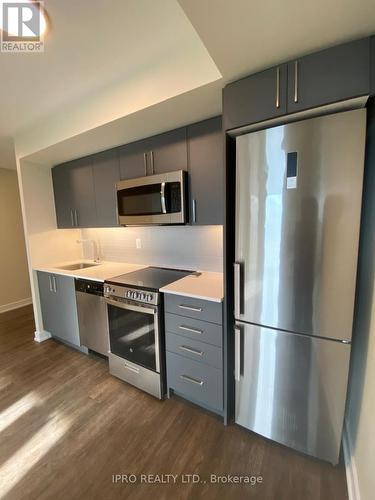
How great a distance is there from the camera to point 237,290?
1.39 metres

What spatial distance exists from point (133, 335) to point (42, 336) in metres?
1.74

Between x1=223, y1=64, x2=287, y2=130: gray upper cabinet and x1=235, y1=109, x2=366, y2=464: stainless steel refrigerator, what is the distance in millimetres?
95

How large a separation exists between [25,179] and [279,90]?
281cm

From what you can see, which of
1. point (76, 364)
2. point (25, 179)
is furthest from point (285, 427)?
point (25, 179)

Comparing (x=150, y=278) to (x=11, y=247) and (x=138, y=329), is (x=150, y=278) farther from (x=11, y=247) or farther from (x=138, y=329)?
(x=11, y=247)

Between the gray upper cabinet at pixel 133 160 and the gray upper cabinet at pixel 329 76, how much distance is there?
132 cm

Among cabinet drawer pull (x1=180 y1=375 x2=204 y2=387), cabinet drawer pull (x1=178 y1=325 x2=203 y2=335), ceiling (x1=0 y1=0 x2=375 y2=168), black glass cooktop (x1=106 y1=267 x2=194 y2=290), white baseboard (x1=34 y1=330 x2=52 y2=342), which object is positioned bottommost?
white baseboard (x1=34 y1=330 x2=52 y2=342)

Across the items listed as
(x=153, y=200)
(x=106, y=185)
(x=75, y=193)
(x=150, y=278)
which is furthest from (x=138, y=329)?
(x=75, y=193)

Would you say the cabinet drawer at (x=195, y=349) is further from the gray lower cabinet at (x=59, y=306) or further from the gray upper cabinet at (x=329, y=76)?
the gray upper cabinet at (x=329, y=76)

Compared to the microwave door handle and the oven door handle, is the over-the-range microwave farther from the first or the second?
the oven door handle

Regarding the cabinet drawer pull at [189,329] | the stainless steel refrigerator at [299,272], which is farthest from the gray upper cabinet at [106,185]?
the stainless steel refrigerator at [299,272]

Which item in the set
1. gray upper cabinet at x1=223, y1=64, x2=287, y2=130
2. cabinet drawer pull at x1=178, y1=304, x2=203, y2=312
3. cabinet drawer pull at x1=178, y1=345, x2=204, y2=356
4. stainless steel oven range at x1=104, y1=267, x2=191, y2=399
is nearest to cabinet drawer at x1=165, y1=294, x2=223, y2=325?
cabinet drawer pull at x1=178, y1=304, x2=203, y2=312

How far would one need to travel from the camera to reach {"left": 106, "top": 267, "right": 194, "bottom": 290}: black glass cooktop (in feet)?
6.03

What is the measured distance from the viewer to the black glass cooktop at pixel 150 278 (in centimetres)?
184
